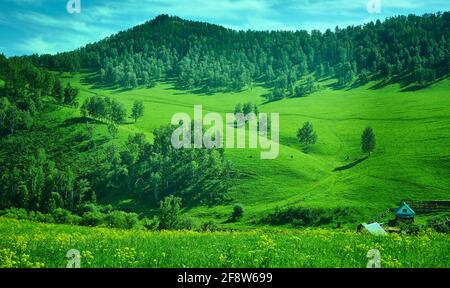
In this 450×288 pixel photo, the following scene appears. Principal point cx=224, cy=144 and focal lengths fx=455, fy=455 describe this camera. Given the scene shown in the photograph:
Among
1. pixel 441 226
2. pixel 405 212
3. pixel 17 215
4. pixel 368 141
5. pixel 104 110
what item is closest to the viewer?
pixel 441 226

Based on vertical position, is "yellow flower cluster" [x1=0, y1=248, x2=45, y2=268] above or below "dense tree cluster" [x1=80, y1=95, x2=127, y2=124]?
below

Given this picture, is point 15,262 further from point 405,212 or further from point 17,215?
point 405,212

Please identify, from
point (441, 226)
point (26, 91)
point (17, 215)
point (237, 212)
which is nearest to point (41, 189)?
point (237, 212)

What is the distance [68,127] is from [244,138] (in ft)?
202

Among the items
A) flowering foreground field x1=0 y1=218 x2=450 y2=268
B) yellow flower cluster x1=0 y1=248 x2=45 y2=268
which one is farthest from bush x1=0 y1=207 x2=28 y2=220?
yellow flower cluster x1=0 y1=248 x2=45 y2=268

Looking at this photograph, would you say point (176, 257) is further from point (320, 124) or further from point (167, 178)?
point (320, 124)

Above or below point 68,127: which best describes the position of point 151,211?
below

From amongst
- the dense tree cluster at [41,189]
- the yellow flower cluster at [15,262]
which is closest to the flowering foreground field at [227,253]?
the yellow flower cluster at [15,262]

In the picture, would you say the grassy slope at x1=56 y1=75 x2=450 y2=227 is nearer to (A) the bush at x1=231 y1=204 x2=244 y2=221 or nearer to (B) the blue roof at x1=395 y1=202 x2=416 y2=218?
(A) the bush at x1=231 y1=204 x2=244 y2=221

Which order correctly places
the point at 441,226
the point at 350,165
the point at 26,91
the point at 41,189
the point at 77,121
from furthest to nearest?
the point at 26,91 → the point at 77,121 → the point at 350,165 → the point at 41,189 → the point at 441,226

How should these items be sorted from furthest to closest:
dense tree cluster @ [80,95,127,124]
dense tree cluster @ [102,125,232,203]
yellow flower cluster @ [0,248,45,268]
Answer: dense tree cluster @ [80,95,127,124] → dense tree cluster @ [102,125,232,203] → yellow flower cluster @ [0,248,45,268]

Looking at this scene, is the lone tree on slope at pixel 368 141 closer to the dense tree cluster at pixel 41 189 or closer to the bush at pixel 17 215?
the dense tree cluster at pixel 41 189
